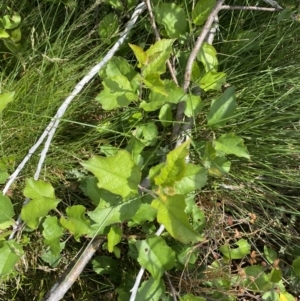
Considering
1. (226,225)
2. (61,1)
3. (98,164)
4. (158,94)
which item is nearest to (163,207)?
(98,164)

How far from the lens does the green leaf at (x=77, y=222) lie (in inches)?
42.9

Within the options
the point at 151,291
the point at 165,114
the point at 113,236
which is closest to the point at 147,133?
the point at 165,114

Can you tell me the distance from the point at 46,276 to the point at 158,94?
0.62 m

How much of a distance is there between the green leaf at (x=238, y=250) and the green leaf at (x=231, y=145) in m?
0.27

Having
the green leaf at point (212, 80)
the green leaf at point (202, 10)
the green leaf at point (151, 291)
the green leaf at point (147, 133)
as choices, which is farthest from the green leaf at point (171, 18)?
the green leaf at point (151, 291)

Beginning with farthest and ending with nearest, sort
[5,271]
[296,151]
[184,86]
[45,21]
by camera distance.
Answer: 1. [45,21]
2. [296,151]
3. [184,86]
4. [5,271]

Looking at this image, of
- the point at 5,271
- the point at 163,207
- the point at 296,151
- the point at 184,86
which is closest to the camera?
the point at 163,207

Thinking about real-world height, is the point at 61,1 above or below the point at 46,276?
above

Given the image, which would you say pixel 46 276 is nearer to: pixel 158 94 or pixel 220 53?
pixel 158 94

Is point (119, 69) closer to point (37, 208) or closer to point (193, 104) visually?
point (193, 104)

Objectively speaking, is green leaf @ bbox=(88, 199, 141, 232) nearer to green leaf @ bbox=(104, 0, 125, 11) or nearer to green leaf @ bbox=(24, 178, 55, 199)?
green leaf @ bbox=(24, 178, 55, 199)

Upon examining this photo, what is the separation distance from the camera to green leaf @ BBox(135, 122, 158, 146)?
122cm

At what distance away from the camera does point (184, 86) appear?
3.90ft

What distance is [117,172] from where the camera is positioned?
0.95 m
